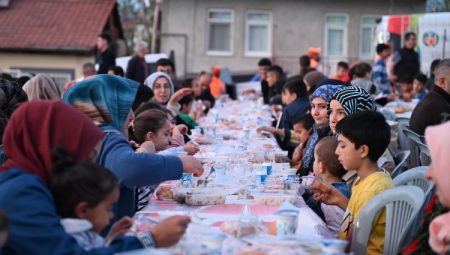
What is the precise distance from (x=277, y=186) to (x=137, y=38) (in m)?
45.9

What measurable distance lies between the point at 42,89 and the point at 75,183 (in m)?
4.00

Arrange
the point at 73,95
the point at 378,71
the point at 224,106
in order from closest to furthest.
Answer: the point at 73,95, the point at 224,106, the point at 378,71

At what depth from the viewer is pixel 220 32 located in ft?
109

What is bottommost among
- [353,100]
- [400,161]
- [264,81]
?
[264,81]

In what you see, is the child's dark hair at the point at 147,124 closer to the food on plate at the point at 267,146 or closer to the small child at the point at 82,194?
the food on plate at the point at 267,146

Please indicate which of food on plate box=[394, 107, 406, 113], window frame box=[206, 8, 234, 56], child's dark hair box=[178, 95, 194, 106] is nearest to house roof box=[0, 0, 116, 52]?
window frame box=[206, 8, 234, 56]

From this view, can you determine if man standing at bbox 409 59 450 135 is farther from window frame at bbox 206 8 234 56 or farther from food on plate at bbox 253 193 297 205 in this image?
window frame at bbox 206 8 234 56

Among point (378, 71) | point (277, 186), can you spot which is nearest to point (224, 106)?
point (378, 71)

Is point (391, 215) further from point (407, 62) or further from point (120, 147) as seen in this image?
point (407, 62)

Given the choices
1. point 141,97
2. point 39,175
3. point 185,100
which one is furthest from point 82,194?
point 185,100

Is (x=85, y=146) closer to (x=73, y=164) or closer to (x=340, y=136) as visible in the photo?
(x=73, y=164)

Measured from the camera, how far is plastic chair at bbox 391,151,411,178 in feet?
24.1

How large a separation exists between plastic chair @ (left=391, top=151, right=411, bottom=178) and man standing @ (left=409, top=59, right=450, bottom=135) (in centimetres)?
66

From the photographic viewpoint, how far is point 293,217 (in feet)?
13.8
